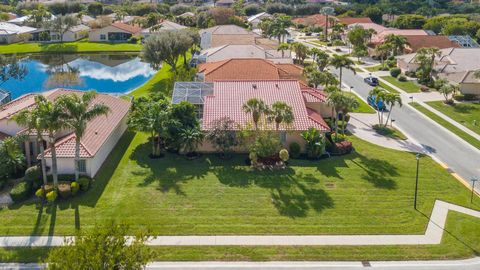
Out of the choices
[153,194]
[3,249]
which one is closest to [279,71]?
[153,194]

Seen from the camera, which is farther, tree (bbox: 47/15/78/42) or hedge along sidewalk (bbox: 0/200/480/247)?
tree (bbox: 47/15/78/42)

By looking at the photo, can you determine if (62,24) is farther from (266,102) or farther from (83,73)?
(266,102)

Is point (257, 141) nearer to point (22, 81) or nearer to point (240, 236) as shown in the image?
point (240, 236)

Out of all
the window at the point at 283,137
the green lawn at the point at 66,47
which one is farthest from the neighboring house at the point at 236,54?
the green lawn at the point at 66,47

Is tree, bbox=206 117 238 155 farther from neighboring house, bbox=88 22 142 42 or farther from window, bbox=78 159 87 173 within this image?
neighboring house, bbox=88 22 142 42

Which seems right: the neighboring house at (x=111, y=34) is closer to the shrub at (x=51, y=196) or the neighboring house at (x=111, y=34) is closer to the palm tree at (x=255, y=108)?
the palm tree at (x=255, y=108)

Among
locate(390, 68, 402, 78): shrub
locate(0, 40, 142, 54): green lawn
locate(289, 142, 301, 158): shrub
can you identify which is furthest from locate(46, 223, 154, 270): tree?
locate(0, 40, 142, 54): green lawn

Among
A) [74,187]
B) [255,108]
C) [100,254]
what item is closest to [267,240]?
[100,254]
